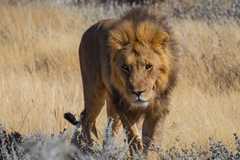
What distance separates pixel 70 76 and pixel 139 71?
421cm

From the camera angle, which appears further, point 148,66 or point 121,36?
point 121,36

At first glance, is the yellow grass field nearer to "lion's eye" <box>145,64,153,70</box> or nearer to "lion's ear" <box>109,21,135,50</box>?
"lion's eye" <box>145,64,153,70</box>

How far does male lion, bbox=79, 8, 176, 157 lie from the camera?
5750 mm

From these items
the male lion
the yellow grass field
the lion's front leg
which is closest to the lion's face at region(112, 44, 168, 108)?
the male lion

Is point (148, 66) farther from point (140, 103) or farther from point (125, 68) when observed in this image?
point (140, 103)

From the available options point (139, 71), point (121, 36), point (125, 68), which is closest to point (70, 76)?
point (121, 36)

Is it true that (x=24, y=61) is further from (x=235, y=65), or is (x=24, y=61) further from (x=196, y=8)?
(x=196, y=8)

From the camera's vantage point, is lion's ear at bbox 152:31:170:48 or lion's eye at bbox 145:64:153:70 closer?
lion's eye at bbox 145:64:153:70

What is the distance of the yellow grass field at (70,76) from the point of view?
7.02 meters

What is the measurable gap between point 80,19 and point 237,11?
17.1ft

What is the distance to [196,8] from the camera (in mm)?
20266

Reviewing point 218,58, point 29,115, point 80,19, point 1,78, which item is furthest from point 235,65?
point 80,19

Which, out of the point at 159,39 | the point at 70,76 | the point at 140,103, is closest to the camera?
the point at 140,103

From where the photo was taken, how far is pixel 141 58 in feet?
19.2
